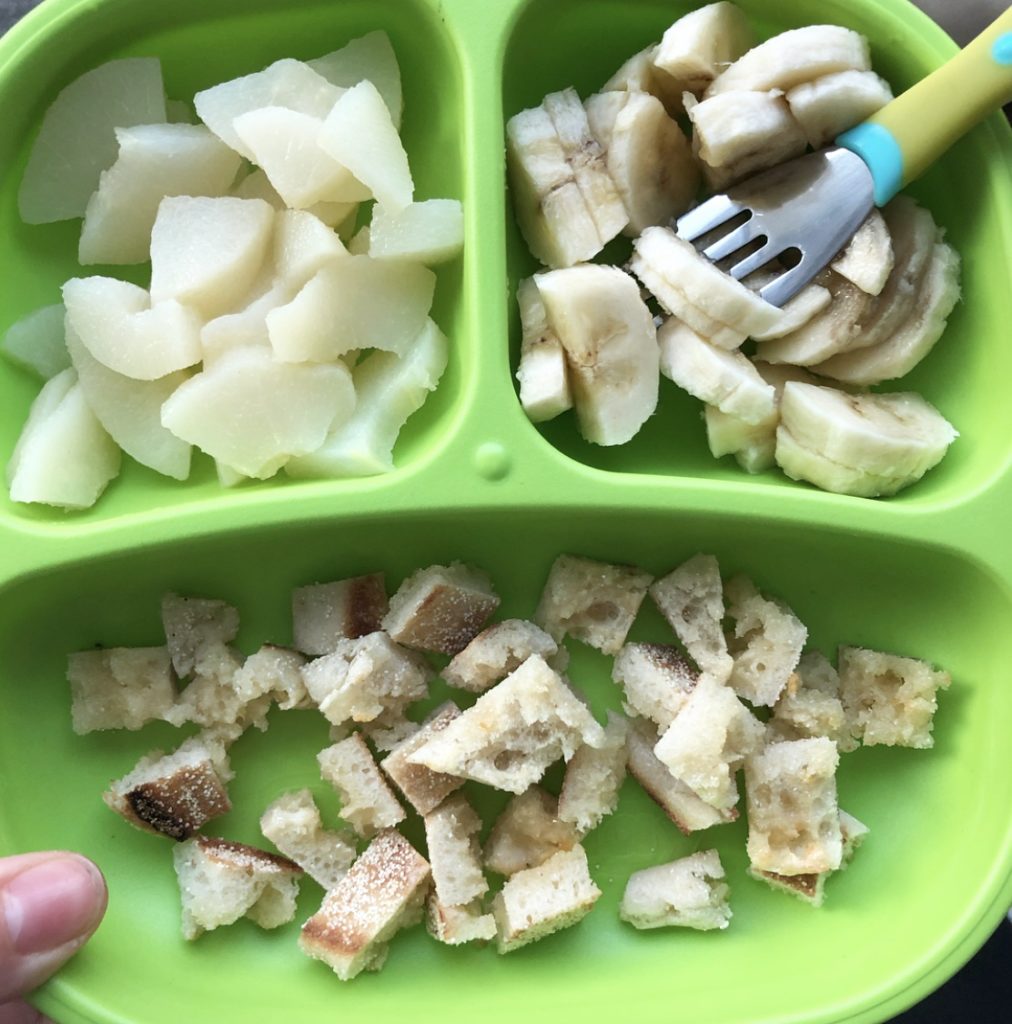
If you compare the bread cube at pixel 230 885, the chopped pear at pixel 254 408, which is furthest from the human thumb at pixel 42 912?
the chopped pear at pixel 254 408

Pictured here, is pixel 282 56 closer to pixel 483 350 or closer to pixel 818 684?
pixel 483 350

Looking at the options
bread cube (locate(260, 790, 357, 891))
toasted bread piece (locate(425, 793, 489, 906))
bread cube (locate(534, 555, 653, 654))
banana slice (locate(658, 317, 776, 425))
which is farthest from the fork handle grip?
bread cube (locate(260, 790, 357, 891))

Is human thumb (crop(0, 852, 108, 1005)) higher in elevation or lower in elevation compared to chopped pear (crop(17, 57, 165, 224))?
lower

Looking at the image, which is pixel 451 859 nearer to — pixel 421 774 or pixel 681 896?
pixel 421 774

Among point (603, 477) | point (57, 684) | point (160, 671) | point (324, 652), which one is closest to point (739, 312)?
point (603, 477)

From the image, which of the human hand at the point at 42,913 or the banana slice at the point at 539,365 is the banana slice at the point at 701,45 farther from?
the human hand at the point at 42,913

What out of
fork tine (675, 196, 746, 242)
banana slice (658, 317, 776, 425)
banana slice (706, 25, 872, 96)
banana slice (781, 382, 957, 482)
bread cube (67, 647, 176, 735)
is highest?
banana slice (706, 25, 872, 96)

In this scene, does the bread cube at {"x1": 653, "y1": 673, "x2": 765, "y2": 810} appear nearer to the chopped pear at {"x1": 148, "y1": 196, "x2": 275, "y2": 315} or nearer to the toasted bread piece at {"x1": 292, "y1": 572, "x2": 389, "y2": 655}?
the toasted bread piece at {"x1": 292, "y1": 572, "x2": 389, "y2": 655}
